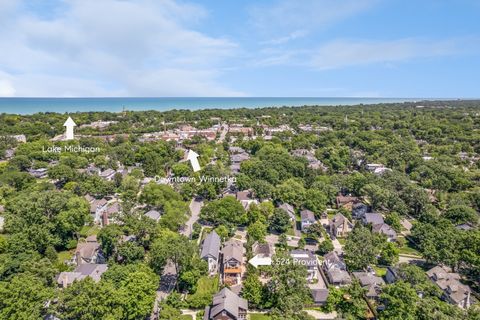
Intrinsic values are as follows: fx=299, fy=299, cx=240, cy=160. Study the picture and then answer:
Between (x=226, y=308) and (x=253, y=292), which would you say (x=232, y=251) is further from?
(x=226, y=308)

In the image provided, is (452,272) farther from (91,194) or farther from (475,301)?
(91,194)

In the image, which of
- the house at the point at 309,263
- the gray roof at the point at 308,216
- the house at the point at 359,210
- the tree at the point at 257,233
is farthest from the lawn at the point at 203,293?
the house at the point at 359,210

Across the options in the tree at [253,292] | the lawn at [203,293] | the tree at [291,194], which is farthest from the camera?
the tree at [291,194]

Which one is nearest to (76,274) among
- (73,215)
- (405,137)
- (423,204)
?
(73,215)

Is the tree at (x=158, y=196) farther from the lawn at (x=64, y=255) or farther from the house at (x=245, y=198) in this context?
the lawn at (x=64, y=255)

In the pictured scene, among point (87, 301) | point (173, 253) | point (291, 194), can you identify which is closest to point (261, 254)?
point (173, 253)

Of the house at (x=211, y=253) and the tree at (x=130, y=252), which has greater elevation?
the tree at (x=130, y=252)

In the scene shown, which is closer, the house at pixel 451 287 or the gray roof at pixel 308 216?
the house at pixel 451 287
